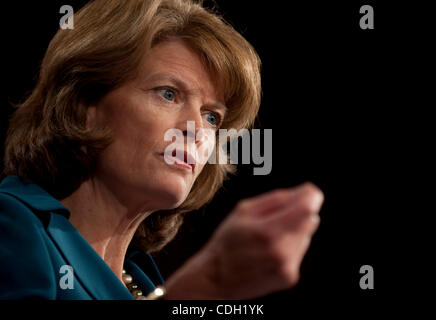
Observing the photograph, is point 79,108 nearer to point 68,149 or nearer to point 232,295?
point 68,149

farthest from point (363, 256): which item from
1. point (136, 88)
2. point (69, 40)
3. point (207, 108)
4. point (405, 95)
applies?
point (69, 40)

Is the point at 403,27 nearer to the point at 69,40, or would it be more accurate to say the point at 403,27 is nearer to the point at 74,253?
the point at 69,40

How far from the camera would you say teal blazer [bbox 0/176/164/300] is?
2.51ft

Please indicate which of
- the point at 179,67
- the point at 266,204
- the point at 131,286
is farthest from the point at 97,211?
the point at 266,204

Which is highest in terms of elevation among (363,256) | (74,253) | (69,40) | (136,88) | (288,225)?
(69,40)

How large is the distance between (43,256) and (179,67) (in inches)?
21.7

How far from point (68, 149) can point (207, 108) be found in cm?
36

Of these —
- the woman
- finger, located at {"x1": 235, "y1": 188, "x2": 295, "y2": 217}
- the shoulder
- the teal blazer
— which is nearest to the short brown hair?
the woman

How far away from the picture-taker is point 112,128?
1072mm

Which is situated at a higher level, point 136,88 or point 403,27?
point 403,27

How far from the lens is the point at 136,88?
1090mm
